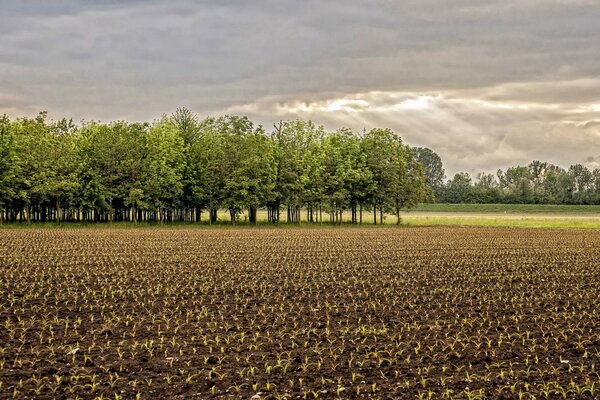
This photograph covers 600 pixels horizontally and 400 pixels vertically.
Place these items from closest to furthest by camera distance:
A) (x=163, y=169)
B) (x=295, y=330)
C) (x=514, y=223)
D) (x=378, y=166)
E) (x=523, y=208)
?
(x=295, y=330) < (x=163, y=169) < (x=378, y=166) < (x=514, y=223) < (x=523, y=208)

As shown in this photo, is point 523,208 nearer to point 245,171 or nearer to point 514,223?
point 514,223

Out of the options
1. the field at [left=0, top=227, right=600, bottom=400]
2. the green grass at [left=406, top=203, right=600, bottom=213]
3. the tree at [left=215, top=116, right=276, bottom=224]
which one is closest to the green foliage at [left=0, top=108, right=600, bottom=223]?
the tree at [left=215, top=116, right=276, bottom=224]

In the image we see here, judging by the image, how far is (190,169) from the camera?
270 ft

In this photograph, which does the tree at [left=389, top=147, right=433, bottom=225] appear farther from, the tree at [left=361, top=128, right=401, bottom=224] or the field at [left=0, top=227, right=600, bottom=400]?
the field at [left=0, top=227, right=600, bottom=400]

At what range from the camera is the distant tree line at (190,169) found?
→ 77.2 metres

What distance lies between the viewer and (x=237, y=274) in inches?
1107

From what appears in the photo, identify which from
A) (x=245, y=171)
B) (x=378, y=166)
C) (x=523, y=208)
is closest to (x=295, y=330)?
(x=245, y=171)

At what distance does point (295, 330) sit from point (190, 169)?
67.5m

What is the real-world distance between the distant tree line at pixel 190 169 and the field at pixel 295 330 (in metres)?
46.2

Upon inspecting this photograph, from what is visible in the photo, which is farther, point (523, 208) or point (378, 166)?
point (523, 208)

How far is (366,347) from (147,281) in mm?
12969

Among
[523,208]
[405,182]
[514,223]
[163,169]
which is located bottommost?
[514,223]

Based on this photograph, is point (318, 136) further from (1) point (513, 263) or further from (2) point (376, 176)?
(1) point (513, 263)

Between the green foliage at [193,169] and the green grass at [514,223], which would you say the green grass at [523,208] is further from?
the green foliage at [193,169]
